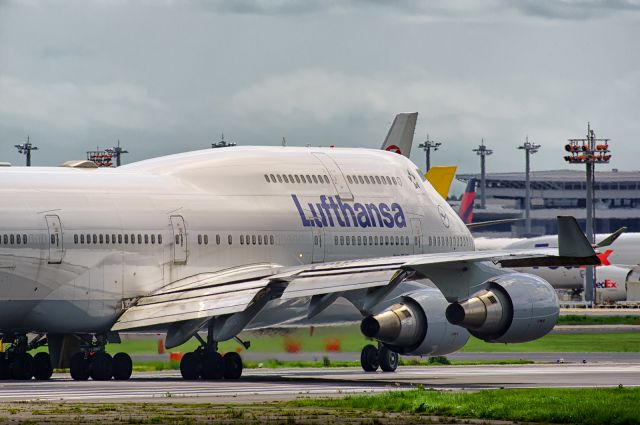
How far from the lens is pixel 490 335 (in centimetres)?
3709

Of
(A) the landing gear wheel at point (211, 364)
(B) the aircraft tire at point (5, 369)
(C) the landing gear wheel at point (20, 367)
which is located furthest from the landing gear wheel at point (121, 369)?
(B) the aircraft tire at point (5, 369)

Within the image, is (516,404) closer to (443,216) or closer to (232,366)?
(232,366)

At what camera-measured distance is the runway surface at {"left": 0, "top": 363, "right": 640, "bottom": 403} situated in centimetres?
3167

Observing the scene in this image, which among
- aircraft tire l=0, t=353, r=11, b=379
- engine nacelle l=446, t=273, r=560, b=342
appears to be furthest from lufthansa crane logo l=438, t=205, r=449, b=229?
aircraft tire l=0, t=353, r=11, b=379

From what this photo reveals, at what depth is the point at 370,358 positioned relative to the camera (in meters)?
45.6

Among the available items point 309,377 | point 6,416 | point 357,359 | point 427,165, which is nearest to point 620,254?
point 427,165

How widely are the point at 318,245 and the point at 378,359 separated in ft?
13.9

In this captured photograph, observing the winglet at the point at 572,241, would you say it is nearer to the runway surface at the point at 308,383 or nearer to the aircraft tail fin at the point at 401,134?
the runway surface at the point at 308,383

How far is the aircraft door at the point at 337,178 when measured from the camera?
145 ft

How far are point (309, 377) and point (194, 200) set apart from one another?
230 inches

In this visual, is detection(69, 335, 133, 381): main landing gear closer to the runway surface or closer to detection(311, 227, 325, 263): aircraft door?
the runway surface

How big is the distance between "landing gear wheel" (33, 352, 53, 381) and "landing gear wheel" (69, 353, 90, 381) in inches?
74.4

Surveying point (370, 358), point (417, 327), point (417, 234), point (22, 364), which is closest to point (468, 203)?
point (417, 234)

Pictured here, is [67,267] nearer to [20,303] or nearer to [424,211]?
[20,303]
